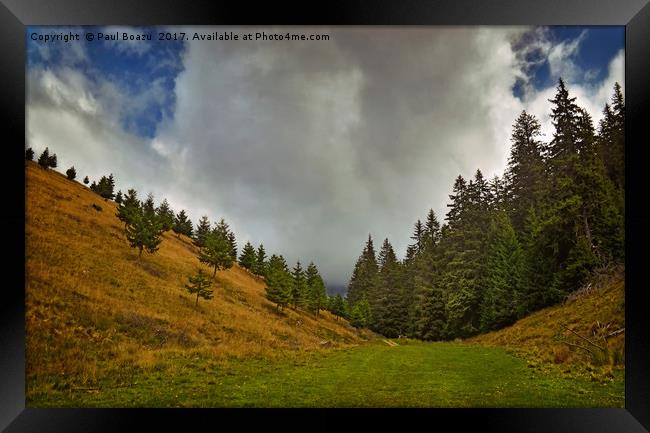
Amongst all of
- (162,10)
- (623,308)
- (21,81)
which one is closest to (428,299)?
(623,308)

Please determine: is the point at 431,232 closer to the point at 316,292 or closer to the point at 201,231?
the point at 316,292

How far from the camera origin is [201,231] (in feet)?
30.2

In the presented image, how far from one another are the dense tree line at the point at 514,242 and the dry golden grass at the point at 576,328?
12.9 inches

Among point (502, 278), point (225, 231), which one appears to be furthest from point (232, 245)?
point (502, 278)

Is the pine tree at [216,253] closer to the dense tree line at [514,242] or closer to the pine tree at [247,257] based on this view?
the pine tree at [247,257]

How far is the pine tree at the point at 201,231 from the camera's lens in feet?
30.2

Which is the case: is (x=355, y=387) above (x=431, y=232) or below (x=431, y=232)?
below

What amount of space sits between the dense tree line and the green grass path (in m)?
1.36

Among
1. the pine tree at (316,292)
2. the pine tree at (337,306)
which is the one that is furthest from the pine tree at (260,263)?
the pine tree at (337,306)

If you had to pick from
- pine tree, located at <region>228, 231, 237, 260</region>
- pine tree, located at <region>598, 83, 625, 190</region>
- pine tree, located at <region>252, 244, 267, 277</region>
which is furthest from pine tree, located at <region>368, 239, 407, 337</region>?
pine tree, located at <region>598, 83, 625, 190</region>

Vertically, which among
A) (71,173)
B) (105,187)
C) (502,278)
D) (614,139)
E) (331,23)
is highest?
(331,23)

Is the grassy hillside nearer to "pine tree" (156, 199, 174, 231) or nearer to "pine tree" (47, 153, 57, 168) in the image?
"pine tree" (47, 153, 57, 168)

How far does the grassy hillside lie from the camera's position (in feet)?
26.8

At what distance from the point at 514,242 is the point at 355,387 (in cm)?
653
